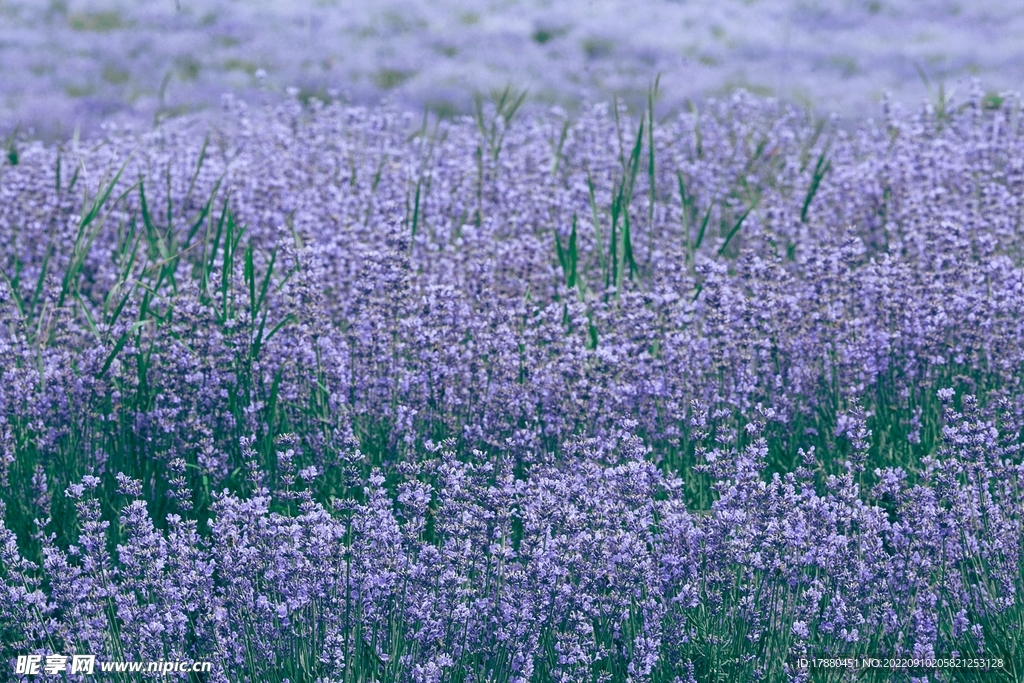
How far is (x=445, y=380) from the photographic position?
408 centimetres

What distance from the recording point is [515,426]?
391cm

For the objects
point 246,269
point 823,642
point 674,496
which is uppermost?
point 246,269

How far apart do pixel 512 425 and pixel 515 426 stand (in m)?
0.03

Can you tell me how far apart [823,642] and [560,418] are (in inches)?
49.3

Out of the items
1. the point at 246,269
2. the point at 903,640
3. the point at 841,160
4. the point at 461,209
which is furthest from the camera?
the point at 841,160

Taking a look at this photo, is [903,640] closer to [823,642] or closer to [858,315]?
[823,642]

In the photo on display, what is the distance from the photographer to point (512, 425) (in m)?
3.89

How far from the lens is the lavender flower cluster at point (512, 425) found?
2.81 metres

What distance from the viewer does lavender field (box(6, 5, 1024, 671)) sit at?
9.22 feet

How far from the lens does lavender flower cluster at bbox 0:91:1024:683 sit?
281 centimetres

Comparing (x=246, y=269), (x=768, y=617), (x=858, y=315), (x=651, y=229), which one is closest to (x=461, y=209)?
(x=651, y=229)

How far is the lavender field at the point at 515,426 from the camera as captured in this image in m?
2.81

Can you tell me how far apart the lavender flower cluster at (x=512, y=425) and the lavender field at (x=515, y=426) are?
17 mm

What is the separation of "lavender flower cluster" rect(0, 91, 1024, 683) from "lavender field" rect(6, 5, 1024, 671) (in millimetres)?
17
